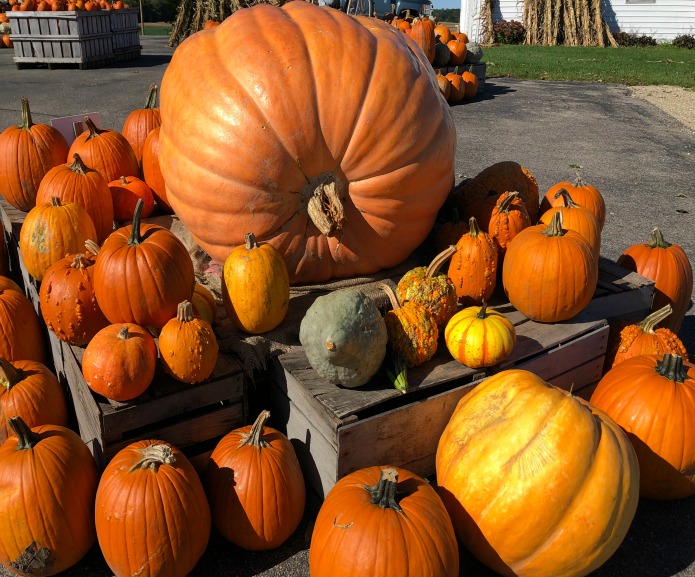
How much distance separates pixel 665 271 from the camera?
3.80 m

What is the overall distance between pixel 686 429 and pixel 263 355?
1.84m

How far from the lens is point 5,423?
270 centimetres

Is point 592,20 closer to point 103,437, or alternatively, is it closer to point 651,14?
point 651,14

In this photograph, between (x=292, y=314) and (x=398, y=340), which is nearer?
(x=398, y=340)

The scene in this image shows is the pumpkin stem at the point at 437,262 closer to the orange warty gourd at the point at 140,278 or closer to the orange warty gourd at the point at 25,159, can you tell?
the orange warty gourd at the point at 140,278

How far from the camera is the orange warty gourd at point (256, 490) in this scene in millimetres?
2459

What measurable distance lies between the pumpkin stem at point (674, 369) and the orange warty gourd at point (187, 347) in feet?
→ 6.46

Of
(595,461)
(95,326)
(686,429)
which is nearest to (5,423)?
(95,326)

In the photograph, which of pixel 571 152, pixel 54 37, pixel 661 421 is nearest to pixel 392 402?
pixel 661 421

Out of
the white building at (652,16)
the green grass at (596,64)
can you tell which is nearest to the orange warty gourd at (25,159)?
the green grass at (596,64)

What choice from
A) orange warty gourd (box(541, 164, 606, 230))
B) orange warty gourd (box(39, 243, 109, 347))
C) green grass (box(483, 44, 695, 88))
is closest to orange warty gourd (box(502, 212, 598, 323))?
orange warty gourd (box(541, 164, 606, 230))

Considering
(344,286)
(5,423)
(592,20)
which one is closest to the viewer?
(5,423)

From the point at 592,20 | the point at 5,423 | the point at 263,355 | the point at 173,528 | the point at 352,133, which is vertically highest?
the point at 592,20

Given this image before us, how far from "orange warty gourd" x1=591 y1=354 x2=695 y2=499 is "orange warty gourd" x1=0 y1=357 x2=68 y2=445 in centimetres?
248
